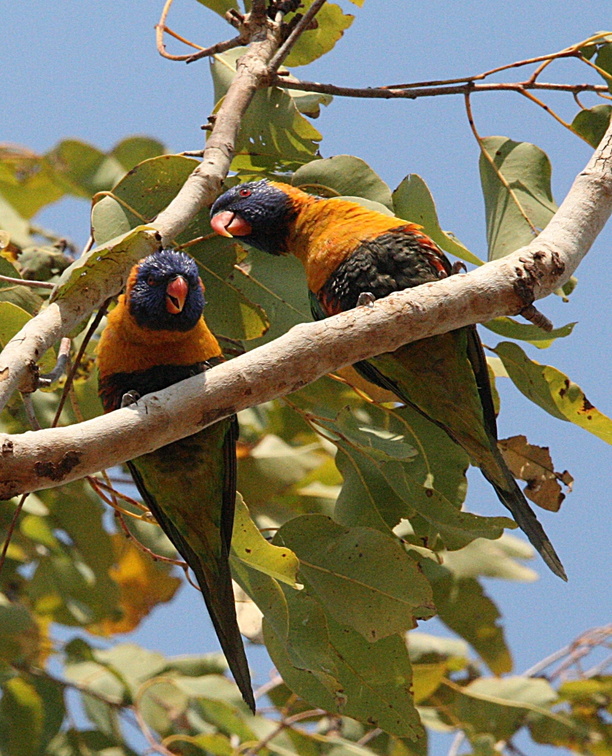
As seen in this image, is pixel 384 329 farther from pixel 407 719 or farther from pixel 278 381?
pixel 407 719

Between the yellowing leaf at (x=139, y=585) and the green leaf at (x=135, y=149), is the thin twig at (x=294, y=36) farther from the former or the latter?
the yellowing leaf at (x=139, y=585)

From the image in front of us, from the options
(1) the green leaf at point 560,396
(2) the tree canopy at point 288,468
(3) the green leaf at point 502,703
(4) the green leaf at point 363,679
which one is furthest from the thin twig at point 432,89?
(3) the green leaf at point 502,703

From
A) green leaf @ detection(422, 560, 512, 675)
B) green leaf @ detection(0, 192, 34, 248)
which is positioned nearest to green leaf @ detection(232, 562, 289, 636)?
green leaf @ detection(422, 560, 512, 675)

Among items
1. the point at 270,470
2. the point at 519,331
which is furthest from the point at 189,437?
the point at 270,470

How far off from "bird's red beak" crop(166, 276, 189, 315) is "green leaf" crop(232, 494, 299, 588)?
0.54 metres

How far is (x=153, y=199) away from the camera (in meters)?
2.28

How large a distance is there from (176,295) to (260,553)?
696 millimetres

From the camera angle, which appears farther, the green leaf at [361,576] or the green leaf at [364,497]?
the green leaf at [364,497]

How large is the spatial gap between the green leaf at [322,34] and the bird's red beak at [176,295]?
104cm

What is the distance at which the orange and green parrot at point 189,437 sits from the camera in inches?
91.5

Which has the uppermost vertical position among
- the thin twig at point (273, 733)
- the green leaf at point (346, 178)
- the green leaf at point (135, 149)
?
the green leaf at point (346, 178)

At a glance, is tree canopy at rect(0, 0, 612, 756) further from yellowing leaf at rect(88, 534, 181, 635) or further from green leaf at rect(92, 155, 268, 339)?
yellowing leaf at rect(88, 534, 181, 635)

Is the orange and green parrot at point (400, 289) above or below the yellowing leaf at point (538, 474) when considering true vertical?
above

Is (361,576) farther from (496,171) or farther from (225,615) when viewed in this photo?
(496,171)
